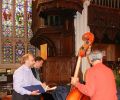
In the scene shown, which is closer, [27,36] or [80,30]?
[80,30]

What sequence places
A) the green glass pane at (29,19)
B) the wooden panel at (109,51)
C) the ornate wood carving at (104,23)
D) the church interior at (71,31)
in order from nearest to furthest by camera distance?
1. the church interior at (71,31)
2. the ornate wood carving at (104,23)
3. the wooden panel at (109,51)
4. the green glass pane at (29,19)

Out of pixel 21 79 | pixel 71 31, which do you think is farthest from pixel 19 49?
pixel 21 79

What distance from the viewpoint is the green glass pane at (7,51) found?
14788mm

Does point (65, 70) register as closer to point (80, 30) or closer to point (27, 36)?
point (80, 30)

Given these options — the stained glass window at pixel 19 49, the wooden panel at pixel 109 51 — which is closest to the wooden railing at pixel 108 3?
the wooden panel at pixel 109 51

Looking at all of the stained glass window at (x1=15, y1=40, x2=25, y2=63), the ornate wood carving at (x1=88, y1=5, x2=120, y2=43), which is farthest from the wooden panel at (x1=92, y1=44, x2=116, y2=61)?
the stained glass window at (x1=15, y1=40, x2=25, y2=63)

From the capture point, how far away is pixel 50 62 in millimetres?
10211

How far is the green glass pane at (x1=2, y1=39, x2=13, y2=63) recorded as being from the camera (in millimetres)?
14788

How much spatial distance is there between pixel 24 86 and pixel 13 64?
966 cm

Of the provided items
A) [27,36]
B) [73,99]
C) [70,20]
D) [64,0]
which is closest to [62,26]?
[70,20]

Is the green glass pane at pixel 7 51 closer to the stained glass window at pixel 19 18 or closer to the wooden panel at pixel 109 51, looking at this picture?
the stained glass window at pixel 19 18

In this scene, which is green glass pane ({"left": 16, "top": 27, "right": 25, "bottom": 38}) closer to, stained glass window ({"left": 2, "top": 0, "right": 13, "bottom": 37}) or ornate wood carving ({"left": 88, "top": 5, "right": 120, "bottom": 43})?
stained glass window ({"left": 2, "top": 0, "right": 13, "bottom": 37})

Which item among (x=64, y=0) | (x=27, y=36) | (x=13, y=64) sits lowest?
(x=13, y=64)

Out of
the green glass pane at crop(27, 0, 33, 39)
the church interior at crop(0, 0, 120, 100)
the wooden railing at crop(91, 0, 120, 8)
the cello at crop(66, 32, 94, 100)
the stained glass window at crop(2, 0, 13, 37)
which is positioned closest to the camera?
the cello at crop(66, 32, 94, 100)
